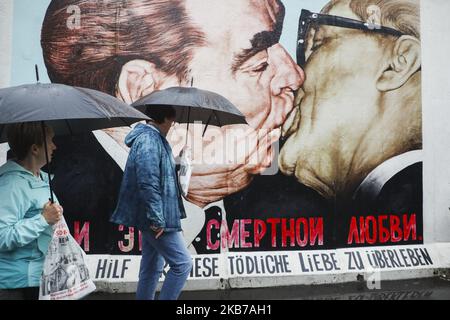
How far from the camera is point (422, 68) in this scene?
6.74 m

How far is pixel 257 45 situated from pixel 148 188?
3.16m

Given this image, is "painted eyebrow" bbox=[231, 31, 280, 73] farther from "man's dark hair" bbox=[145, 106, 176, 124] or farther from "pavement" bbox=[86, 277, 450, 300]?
"pavement" bbox=[86, 277, 450, 300]

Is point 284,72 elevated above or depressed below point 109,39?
below

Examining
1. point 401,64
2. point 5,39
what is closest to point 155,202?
point 5,39

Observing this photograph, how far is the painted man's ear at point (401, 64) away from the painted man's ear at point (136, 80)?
3182 millimetres

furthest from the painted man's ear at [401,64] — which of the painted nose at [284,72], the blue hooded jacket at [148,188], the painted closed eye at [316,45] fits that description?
the blue hooded jacket at [148,188]

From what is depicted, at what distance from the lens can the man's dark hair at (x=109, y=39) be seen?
19.1 feet

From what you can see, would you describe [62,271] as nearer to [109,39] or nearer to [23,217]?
[23,217]

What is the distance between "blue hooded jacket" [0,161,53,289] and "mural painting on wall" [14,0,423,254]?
274 centimetres

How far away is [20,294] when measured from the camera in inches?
117

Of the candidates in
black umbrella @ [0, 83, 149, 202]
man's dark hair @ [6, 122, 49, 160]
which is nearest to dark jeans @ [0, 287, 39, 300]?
black umbrella @ [0, 83, 149, 202]

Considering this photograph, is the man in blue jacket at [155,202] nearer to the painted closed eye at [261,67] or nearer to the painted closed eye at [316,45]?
the painted closed eye at [261,67]

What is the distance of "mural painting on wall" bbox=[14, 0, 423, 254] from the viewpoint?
19.2 ft

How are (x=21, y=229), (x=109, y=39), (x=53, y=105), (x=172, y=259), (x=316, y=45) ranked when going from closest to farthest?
(x=21, y=229) → (x=53, y=105) → (x=172, y=259) → (x=109, y=39) → (x=316, y=45)
